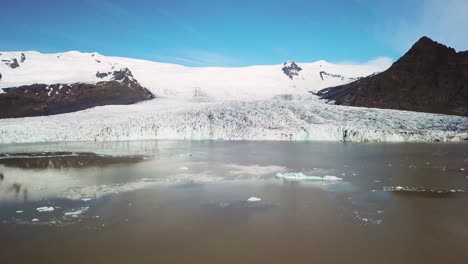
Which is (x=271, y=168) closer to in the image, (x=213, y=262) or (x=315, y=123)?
(x=213, y=262)

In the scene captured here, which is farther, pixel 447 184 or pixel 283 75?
pixel 283 75

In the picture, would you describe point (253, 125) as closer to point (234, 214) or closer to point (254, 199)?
point (254, 199)

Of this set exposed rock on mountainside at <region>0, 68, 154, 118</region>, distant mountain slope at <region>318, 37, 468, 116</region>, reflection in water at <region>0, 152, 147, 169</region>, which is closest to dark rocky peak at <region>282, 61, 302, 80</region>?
exposed rock on mountainside at <region>0, 68, 154, 118</region>

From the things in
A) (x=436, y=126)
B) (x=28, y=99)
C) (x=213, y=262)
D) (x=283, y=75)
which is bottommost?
(x=213, y=262)

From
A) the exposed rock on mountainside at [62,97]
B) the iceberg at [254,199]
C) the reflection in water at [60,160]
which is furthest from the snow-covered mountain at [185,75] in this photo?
the iceberg at [254,199]

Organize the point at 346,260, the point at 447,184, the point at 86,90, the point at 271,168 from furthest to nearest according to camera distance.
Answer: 1. the point at 86,90
2. the point at 271,168
3. the point at 447,184
4. the point at 346,260

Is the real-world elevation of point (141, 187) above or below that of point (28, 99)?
below

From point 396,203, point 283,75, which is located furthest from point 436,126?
point 283,75

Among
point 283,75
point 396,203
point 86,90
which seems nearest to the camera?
point 396,203
